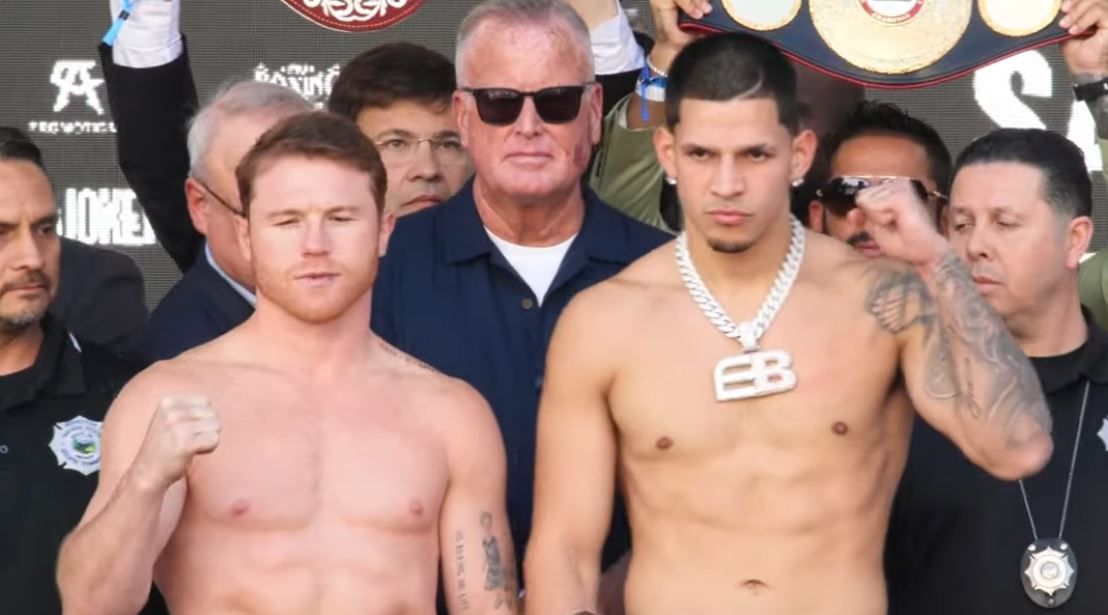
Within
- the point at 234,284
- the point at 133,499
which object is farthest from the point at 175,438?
the point at 234,284

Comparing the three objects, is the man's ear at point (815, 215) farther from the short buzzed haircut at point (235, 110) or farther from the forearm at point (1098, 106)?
the short buzzed haircut at point (235, 110)

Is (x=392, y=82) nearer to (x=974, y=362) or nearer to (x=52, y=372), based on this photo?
(x=52, y=372)

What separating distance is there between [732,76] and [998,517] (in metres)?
1.11

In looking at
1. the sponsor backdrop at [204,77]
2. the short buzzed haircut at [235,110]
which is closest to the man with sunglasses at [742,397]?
the short buzzed haircut at [235,110]

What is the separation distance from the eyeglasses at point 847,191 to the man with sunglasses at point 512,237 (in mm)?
540

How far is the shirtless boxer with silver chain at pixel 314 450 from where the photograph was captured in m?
5.30

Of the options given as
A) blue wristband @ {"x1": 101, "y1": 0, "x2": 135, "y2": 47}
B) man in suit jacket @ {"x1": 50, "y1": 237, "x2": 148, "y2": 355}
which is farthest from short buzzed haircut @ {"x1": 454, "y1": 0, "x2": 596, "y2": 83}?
man in suit jacket @ {"x1": 50, "y1": 237, "x2": 148, "y2": 355}

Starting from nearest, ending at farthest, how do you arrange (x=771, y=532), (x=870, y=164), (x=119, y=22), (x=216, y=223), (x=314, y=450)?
(x=314, y=450) → (x=771, y=532) → (x=216, y=223) → (x=119, y=22) → (x=870, y=164)

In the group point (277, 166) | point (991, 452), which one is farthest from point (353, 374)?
point (991, 452)

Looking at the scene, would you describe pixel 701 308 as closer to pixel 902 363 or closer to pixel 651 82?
pixel 902 363

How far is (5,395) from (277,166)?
0.82 metres

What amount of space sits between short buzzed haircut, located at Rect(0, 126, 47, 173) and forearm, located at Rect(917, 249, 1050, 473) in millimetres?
1996

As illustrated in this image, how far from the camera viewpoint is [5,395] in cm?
582

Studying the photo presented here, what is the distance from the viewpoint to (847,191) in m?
6.56
